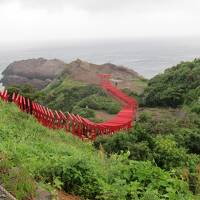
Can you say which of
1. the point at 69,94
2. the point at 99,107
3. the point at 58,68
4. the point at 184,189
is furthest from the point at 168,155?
the point at 58,68

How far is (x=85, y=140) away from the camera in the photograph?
19.2 metres

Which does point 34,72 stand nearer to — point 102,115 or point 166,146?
point 102,115

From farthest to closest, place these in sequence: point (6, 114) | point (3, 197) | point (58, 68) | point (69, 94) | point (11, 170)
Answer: point (58, 68), point (69, 94), point (6, 114), point (11, 170), point (3, 197)

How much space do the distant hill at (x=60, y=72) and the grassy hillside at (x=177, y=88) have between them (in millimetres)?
10939

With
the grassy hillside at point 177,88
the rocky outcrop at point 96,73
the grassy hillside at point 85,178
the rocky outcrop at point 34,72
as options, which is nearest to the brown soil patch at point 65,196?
the grassy hillside at point 85,178

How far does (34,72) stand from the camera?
346 ft

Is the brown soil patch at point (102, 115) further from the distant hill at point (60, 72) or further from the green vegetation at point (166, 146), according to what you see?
the green vegetation at point (166, 146)

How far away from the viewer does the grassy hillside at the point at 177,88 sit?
40669mm

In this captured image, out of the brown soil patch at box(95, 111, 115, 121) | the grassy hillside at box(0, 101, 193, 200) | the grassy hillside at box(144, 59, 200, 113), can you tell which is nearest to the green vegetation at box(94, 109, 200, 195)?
the grassy hillside at box(0, 101, 193, 200)

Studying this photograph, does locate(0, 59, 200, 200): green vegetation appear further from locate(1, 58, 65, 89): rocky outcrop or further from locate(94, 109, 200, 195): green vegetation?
locate(1, 58, 65, 89): rocky outcrop

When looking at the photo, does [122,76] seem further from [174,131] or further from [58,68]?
[174,131]

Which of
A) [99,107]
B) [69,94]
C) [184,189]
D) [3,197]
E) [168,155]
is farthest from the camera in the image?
[69,94]

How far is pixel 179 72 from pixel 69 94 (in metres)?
14.3

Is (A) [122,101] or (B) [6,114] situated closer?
(B) [6,114]
